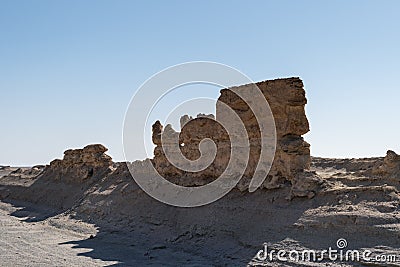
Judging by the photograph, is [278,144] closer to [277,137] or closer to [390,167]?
[277,137]

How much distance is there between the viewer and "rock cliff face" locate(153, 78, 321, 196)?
10648 mm

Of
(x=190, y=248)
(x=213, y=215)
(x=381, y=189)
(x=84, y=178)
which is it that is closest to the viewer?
(x=381, y=189)

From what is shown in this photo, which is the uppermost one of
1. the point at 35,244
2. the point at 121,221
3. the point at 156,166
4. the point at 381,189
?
the point at 156,166

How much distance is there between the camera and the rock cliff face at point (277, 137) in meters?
10.6

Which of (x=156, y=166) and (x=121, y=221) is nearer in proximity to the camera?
(x=121, y=221)

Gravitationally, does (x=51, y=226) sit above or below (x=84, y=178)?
below

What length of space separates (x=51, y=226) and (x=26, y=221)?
2.55 m

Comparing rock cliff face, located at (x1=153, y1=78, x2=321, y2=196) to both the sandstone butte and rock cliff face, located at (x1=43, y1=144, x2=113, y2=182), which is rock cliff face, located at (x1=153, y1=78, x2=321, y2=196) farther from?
rock cliff face, located at (x1=43, y1=144, x2=113, y2=182)

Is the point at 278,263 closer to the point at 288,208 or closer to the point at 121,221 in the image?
the point at 288,208

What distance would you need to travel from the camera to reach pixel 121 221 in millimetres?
14328

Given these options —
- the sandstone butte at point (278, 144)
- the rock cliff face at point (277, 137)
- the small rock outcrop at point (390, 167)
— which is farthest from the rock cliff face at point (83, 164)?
the small rock outcrop at point (390, 167)

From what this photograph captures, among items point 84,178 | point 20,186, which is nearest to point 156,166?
point 84,178

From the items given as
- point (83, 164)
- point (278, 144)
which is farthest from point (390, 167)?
point (83, 164)

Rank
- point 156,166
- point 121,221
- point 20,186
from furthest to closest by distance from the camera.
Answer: point 20,186, point 156,166, point 121,221
